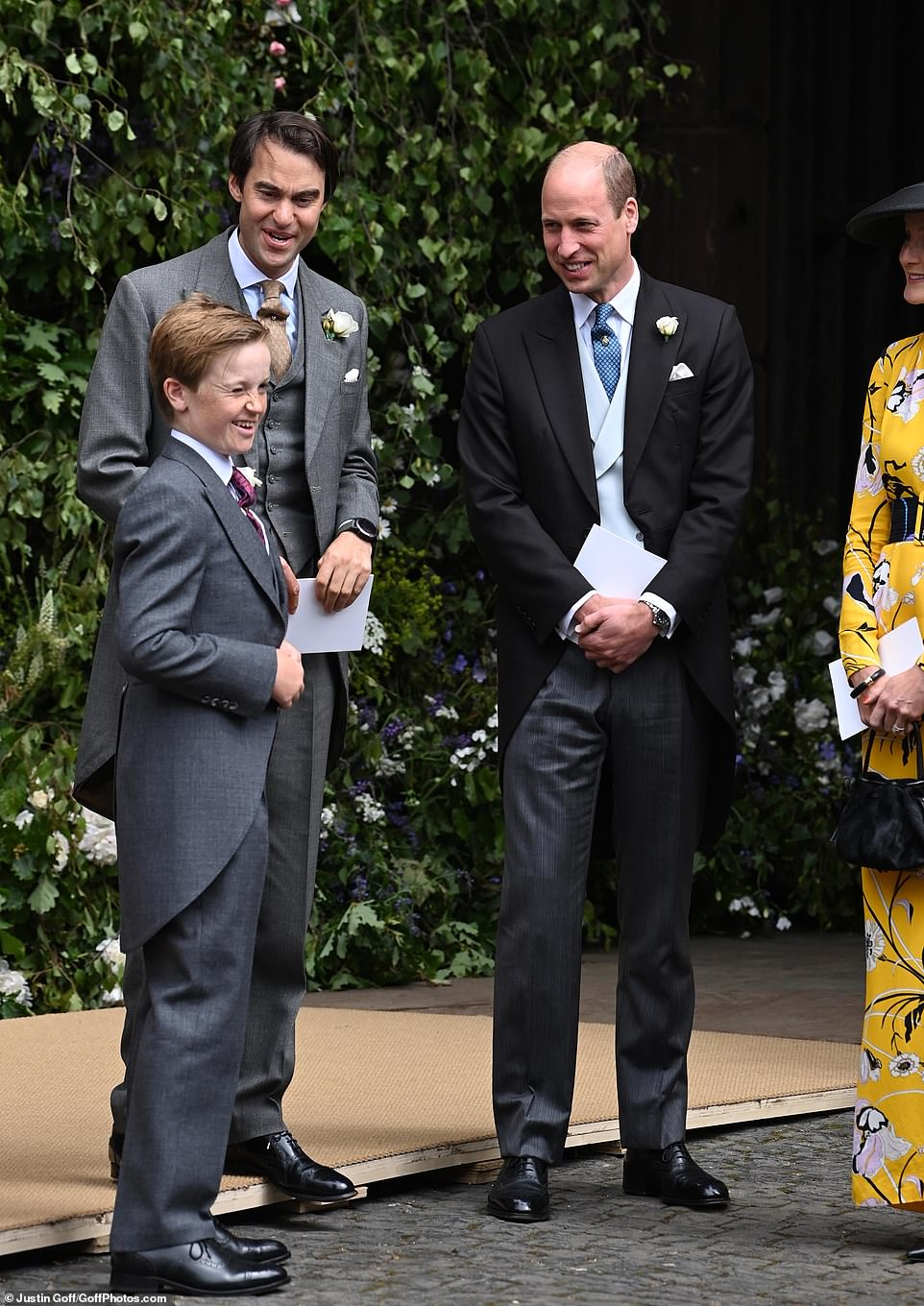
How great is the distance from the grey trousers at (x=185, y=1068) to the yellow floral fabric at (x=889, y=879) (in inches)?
42.2

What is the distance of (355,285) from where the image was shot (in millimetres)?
6254

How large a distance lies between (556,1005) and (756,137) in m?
4.66

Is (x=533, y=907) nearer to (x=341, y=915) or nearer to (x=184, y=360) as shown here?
(x=184, y=360)

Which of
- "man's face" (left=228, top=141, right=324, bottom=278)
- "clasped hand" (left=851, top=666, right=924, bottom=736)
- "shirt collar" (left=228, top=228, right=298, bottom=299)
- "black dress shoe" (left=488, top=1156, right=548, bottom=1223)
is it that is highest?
"man's face" (left=228, top=141, right=324, bottom=278)

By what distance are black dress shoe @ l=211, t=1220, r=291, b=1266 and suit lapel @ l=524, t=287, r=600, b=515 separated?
141 cm

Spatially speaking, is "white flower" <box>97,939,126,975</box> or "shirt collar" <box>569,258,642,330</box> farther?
"white flower" <box>97,939,126,975</box>

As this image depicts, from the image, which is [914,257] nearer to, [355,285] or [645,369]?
[645,369]

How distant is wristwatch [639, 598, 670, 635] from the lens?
12.2 ft

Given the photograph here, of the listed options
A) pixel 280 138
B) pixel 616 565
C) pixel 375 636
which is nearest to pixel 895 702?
pixel 616 565

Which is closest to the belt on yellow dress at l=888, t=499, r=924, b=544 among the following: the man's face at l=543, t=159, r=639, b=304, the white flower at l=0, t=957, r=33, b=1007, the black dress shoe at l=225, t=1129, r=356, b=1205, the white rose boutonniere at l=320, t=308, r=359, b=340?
the man's face at l=543, t=159, r=639, b=304

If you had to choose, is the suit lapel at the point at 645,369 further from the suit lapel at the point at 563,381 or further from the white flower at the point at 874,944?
the white flower at the point at 874,944

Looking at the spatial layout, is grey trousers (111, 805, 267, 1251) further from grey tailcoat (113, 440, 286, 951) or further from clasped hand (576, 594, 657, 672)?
clasped hand (576, 594, 657, 672)

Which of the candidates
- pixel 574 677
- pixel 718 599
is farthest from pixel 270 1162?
pixel 718 599

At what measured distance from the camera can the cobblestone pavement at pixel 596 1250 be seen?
3.19 m
